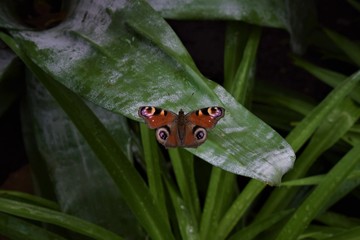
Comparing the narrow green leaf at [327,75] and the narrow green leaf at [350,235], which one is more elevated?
the narrow green leaf at [327,75]

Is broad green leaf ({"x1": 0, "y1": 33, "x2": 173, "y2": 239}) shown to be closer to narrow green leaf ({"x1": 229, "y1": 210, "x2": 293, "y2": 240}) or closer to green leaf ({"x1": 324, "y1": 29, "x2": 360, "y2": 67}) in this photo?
narrow green leaf ({"x1": 229, "y1": 210, "x2": 293, "y2": 240})

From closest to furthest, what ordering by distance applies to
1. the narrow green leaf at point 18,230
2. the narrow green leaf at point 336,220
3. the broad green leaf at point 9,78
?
the narrow green leaf at point 18,230 < the broad green leaf at point 9,78 < the narrow green leaf at point 336,220

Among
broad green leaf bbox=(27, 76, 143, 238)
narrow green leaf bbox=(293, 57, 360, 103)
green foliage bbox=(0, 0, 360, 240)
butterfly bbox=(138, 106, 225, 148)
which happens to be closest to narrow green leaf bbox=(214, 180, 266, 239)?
green foliage bbox=(0, 0, 360, 240)

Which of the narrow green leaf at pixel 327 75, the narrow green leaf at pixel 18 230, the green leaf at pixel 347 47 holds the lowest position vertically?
the narrow green leaf at pixel 18 230

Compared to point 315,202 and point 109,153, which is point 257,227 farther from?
point 109,153

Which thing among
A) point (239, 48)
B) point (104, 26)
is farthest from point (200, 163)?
point (104, 26)

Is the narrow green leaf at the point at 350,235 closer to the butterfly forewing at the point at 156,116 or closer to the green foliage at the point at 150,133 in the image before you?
the green foliage at the point at 150,133

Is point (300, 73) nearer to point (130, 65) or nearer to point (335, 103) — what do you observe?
point (335, 103)

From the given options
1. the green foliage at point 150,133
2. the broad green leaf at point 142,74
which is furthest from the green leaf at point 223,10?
the broad green leaf at point 142,74
